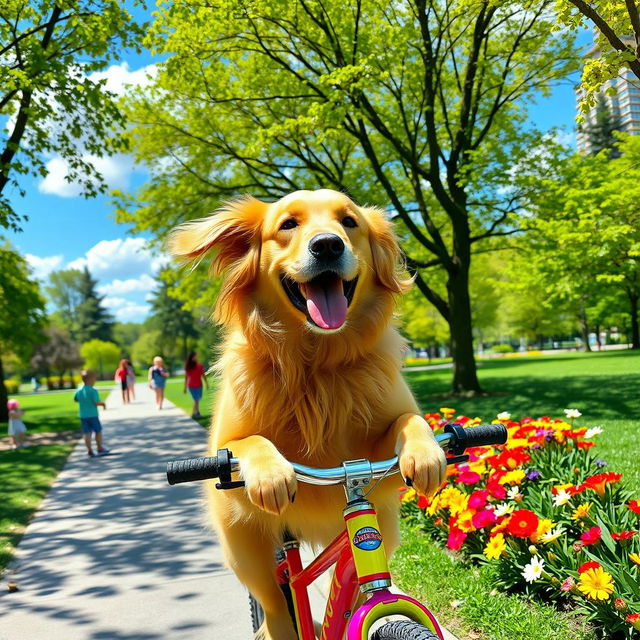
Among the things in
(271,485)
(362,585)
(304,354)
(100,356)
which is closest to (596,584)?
(362,585)

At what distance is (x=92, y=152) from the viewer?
12406 mm

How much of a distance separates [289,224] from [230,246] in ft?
1.02

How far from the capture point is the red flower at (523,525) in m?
3.24

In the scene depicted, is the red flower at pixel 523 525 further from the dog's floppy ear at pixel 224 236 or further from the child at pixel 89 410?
the child at pixel 89 410

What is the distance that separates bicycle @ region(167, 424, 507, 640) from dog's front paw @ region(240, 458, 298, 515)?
0.15ft

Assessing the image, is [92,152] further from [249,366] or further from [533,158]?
[249,366]

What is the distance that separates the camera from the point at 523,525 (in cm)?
326

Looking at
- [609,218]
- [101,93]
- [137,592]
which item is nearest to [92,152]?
[101,93]

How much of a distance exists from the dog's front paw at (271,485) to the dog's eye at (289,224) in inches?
40.7

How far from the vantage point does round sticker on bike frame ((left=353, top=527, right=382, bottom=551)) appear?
1.62m

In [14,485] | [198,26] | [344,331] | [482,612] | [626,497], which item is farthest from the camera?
[198,26]

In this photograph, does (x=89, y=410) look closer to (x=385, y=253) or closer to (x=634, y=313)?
(x=385, y=253)

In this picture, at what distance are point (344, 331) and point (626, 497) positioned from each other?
2833 mm

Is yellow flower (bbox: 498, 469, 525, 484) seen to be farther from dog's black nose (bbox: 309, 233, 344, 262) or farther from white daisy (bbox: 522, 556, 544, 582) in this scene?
dog's black nose (bbox: 309, 233, 344, 262)
